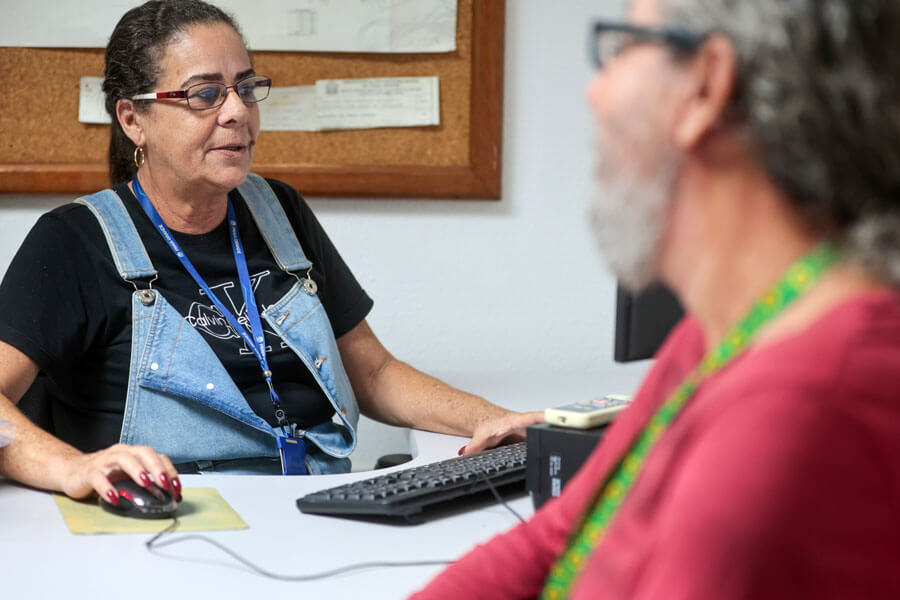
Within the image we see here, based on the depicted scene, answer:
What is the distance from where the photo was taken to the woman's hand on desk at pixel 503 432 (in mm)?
1526

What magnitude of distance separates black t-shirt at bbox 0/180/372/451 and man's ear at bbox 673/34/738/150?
3.67 feet

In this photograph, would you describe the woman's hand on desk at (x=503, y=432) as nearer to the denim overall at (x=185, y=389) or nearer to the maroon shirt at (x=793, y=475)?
the denim overall at (x=185, y=389)

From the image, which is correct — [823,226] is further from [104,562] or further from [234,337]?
[234,337]

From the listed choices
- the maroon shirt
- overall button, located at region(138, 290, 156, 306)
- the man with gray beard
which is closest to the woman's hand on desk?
overall button, located at region(138, 290, 156, 306)

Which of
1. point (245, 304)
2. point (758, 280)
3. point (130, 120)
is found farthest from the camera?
point (130, 120)

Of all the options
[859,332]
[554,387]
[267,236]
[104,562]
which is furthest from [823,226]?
[554,387]

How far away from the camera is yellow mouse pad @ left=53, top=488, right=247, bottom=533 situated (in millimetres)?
1162

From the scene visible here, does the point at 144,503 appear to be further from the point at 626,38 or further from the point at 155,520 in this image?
the point at 626,38

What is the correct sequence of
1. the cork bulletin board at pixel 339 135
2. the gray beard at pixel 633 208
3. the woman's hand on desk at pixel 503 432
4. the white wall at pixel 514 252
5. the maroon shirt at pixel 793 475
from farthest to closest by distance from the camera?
1. the white wall at pixel 514 252
2. the cork bulletin board at pixel 339 135
3. the woman's hand on desk at pixel 503 432
4. the gray beard at pixel 633 208
5. the maroon shirt at pixel 793 475

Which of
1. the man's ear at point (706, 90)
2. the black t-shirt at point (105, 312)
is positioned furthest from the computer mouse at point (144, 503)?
the man's ear at point (706, 90)

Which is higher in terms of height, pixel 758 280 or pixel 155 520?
pixel 758 280

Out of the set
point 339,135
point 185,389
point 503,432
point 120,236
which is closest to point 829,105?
point 503,432

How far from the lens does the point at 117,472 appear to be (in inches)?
48.5

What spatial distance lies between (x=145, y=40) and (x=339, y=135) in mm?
607
